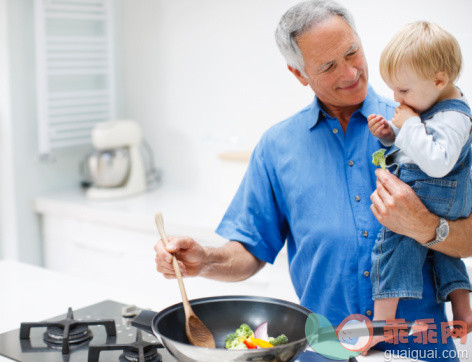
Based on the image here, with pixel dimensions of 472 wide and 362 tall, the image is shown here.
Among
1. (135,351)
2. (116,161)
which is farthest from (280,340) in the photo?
(116,161)

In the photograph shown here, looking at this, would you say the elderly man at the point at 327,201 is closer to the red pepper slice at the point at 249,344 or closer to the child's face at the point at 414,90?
the child's face at the point at 414,90

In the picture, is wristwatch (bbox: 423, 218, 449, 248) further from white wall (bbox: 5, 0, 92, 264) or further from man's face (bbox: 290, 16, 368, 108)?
white wall (bbox: 5, 0, 92, 264)

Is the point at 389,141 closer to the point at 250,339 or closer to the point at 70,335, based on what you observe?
the point at 250,339

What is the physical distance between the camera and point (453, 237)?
1407mm

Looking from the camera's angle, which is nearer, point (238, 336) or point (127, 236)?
point (238, 336)

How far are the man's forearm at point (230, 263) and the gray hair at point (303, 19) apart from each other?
1.64 ft

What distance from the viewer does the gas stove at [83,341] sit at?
1.31m

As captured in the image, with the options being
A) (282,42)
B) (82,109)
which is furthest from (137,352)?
(82,109)

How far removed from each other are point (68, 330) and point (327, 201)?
673mm

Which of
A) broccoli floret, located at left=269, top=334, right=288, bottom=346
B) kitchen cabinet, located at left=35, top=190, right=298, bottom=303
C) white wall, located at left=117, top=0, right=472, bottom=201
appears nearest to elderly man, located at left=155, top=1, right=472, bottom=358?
broccoli floret, located at left=269, top=334, right=288, bottom=346

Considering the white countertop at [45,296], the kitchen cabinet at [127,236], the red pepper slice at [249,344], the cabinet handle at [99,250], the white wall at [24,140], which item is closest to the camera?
the red pepper slice at [249,344]

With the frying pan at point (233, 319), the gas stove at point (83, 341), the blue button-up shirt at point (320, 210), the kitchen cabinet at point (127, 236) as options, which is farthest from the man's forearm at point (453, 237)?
the kitchen cabinet at point (127, 236)

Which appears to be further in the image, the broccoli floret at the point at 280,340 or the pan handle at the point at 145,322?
the pan handle at the point at 145,322

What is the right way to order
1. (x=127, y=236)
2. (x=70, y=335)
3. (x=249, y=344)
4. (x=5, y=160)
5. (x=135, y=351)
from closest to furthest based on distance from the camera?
1. (x=249, y=344)
2. (x=135, y=351)
3. (x=70, y=335)
4. (x=127, y=236)
5. (x=5, y=160)
